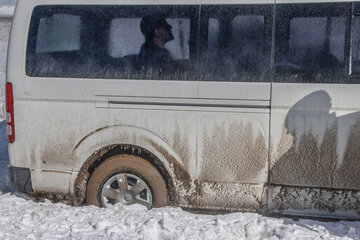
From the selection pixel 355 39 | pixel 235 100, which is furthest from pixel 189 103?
pixel 355 39

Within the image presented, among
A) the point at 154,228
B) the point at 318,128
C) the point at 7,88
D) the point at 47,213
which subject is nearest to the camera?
the point at 154,228

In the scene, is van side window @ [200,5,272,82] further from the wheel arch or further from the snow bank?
the snow bank

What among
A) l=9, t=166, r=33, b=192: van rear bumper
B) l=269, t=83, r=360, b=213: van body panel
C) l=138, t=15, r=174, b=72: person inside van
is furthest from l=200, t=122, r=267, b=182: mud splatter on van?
l=9, t=166, r=33, b=192: van rear bumper

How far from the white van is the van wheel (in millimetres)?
11

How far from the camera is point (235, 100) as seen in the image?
4.08 metres

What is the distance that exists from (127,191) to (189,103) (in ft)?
3.74

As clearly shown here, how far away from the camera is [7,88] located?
14.9 ft

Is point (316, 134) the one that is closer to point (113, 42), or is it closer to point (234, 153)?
point (234, 153)

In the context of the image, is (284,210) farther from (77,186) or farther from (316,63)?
(77,186)

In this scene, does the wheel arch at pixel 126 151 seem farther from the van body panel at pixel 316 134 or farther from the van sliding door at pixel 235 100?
the van body panel at pixel 316 134

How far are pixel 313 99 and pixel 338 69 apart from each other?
35 centimetres

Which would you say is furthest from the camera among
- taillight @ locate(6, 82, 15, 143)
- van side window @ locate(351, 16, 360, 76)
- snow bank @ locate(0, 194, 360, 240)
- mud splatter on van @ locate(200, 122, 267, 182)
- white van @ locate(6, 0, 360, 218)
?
taillight @ locate(6, 82, 15, 143)

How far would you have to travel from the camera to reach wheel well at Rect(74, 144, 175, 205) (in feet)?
14.3

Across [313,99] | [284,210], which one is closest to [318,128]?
[313,99]
